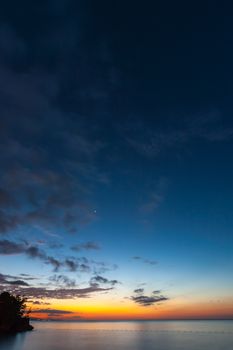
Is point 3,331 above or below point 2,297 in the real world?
below

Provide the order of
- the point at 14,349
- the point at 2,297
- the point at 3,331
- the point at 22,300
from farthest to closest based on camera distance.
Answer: the point at 22,300 → the point at 3,331 → the point at 2,297 → the point at 14,349

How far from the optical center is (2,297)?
16350 cm

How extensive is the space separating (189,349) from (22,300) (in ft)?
374

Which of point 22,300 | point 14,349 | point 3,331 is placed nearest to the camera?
point 14,349

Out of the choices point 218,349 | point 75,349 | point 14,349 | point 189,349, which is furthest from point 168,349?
point 14,349

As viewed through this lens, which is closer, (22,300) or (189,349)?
(189,349)

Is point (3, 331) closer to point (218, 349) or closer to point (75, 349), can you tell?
point (75, 349)

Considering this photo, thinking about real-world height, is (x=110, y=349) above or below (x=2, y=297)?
below

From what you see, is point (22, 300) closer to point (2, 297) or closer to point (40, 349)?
point (2, 297)

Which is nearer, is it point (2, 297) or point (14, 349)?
point (14, 349)

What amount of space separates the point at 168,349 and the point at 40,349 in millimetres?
51704

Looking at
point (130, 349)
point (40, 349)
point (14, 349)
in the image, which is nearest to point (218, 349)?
point (130, 349)

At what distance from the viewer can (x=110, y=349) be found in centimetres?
11681

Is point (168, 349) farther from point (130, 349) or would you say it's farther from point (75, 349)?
point (75, 349)
